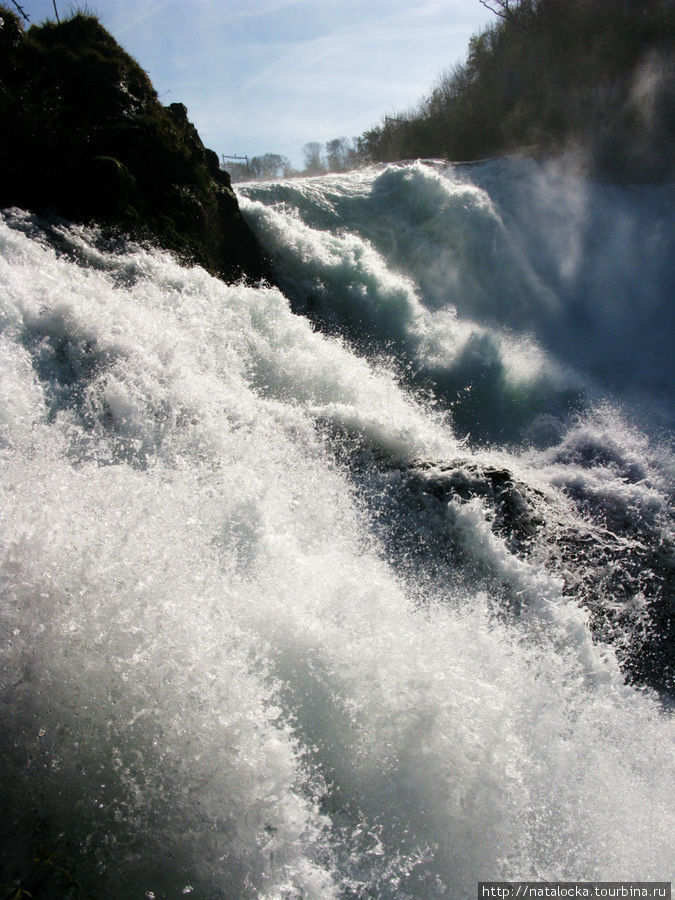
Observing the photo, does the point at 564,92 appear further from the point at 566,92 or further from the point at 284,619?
the point at 284,619

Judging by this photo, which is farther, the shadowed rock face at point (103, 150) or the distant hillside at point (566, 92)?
the distant hillside at point (566, 92)

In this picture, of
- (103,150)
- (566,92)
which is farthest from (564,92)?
(103,150)

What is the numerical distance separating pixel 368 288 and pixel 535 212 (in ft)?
17.0

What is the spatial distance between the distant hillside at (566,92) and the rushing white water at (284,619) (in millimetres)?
10136

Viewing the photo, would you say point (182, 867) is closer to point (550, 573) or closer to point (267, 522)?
point (267, 522)

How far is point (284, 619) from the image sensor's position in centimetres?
260

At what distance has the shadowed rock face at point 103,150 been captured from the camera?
527cm

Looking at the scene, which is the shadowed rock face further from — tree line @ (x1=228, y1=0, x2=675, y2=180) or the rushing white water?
tree line @ (x1=228, y1=0, x2=675, y2=180)

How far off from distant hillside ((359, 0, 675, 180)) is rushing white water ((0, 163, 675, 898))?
10.1m

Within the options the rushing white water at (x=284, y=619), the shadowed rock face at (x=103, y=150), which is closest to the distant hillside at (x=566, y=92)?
the shadowed rock face at (x=103, y=150)

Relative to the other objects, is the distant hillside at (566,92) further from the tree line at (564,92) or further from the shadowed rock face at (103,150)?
the shadowed rock face at (103,150)

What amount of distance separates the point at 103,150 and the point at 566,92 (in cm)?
1304

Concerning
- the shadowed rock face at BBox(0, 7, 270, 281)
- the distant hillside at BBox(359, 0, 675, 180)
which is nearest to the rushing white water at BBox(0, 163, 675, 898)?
the shadowed rock face at BBox(0, 7, 270, 281)

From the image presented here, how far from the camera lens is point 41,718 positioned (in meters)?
2.01
